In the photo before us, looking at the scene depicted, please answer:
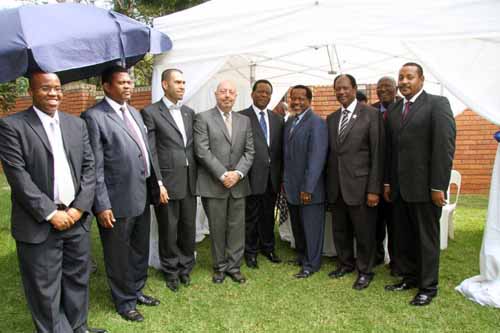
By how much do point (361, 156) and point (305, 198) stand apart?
70 centimetres

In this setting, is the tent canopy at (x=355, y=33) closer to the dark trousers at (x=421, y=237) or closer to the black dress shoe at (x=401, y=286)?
the dark trousers at (x=421, y=237)

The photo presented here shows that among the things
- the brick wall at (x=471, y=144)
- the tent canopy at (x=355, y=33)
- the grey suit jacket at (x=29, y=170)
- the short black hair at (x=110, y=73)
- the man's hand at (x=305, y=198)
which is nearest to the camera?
the grey suit jacket at (x=29, y=170)

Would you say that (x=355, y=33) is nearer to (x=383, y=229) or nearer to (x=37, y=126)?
(x=383, y=229)

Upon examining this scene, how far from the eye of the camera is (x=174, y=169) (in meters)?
3.94

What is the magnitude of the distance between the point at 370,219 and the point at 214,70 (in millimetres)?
2155

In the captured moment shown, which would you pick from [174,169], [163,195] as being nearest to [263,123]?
[174,169]

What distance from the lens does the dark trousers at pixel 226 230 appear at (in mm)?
4195

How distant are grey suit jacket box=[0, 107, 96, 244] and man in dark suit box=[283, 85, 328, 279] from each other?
221 centimetres

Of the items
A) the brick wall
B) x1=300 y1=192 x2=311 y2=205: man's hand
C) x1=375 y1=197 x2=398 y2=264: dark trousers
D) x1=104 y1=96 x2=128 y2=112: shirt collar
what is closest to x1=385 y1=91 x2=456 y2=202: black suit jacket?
x1=375 y1=197 x2=398 y2=264: dark trousers

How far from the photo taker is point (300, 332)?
3.17 meters

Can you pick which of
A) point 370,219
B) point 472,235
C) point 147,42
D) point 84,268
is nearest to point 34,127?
point 84,268

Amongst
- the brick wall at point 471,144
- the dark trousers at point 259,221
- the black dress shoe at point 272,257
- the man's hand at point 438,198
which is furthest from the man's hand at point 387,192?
the brick wall at point 471,144

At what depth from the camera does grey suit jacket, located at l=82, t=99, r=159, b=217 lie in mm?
3277

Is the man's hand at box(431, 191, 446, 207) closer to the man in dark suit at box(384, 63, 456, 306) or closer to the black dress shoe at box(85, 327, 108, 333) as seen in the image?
the man in dark suit at box(384, 63, 456, 306)
